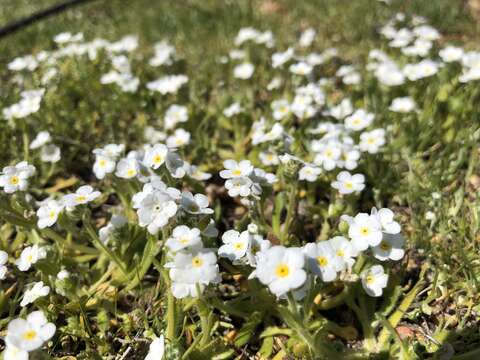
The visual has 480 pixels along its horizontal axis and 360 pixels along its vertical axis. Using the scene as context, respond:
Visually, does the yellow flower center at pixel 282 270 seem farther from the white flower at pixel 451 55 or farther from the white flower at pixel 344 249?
the white flower at pixel 451 55

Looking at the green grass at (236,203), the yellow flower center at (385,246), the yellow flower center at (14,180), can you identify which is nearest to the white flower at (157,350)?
the green grass at (236,203)

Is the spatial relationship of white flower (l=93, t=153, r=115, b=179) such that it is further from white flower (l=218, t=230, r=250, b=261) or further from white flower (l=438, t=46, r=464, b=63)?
white flower (l=438, t=46, r=464, b=63)

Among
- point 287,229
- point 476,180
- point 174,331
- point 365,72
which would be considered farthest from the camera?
point 365,72

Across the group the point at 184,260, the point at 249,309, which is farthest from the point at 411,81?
the point at 184,260

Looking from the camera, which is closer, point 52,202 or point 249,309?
point 249,309

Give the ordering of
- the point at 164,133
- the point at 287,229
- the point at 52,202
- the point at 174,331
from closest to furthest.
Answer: the point at 174,331
the point at 52,202
the point at 287,229
the point at 164,133

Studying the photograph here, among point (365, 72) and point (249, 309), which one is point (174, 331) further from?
point (365, 72)
